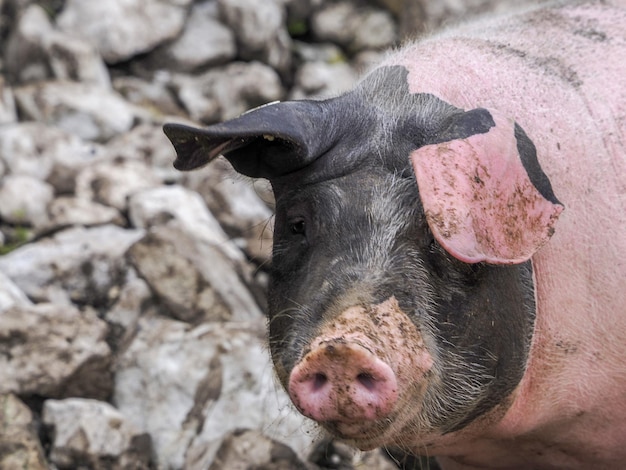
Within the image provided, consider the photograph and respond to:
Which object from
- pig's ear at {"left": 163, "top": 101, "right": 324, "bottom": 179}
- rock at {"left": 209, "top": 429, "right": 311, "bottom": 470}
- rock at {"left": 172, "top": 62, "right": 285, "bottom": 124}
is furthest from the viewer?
rock at {"left": 172, "top": 62, "right": 285, "bottom": 124}

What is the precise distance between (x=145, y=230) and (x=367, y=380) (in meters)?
4.52

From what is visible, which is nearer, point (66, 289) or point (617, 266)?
point (617, 266)

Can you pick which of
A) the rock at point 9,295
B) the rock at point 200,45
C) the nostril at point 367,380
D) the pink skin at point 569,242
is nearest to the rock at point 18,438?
the rock at point 9,295

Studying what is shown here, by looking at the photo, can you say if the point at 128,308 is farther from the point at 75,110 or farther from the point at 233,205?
the point at 75,110

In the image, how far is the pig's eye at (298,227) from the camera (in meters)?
4.24

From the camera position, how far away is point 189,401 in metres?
6.28

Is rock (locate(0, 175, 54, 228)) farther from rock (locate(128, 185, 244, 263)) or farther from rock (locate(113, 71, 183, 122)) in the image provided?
rock (locate(113, 71, 183, 122))

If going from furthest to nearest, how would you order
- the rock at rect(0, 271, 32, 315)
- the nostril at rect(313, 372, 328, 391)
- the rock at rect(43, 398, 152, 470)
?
the rock at rect(0, 271, 32, 315), the rock at rect(43, 398, 152, 470), the nostril at rect(313, 372, 328, 391)

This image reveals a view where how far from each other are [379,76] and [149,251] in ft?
9.53

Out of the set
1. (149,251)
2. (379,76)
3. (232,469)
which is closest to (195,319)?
(149,251)

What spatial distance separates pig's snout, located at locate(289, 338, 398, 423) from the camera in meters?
3.49

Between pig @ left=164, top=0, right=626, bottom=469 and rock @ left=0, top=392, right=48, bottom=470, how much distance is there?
5.76 ft

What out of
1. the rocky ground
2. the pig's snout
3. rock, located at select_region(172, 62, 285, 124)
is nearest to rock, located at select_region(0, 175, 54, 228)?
the rocky ground

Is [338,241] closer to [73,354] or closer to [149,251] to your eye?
[73,354]
